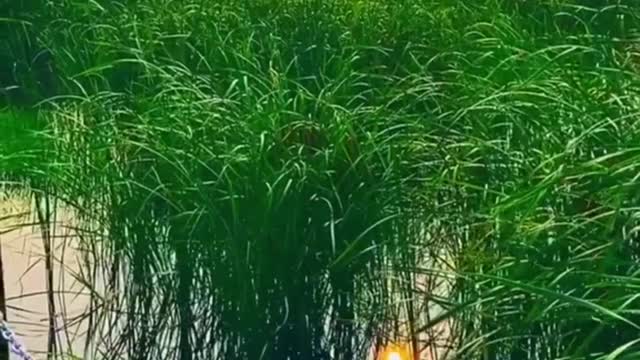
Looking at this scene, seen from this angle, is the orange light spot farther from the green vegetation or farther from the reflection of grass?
the reflection of grass

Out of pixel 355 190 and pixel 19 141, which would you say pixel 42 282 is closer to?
pixel 19 141

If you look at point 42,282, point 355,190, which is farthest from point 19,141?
point 355,190

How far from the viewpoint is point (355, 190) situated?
2.04m

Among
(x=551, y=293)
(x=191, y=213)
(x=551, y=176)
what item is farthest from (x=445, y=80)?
(x=551, y=293)

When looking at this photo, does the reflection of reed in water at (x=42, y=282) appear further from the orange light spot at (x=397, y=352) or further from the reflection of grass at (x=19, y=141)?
the orange light spot at (x=397, y=352)

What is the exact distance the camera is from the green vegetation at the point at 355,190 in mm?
1603

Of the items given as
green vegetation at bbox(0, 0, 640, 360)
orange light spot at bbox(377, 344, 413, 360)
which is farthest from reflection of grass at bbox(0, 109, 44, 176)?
orange light spot at bbox(377, 344, 413, 360)

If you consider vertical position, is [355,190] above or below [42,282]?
below

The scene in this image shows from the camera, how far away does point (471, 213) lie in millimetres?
1930

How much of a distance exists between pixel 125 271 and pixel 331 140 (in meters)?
0.44

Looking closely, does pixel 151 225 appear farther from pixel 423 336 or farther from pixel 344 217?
pixel 423 336

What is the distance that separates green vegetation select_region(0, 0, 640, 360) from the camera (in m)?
1.60

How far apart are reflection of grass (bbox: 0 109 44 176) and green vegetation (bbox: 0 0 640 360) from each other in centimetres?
4

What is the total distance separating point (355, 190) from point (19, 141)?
0.88m
